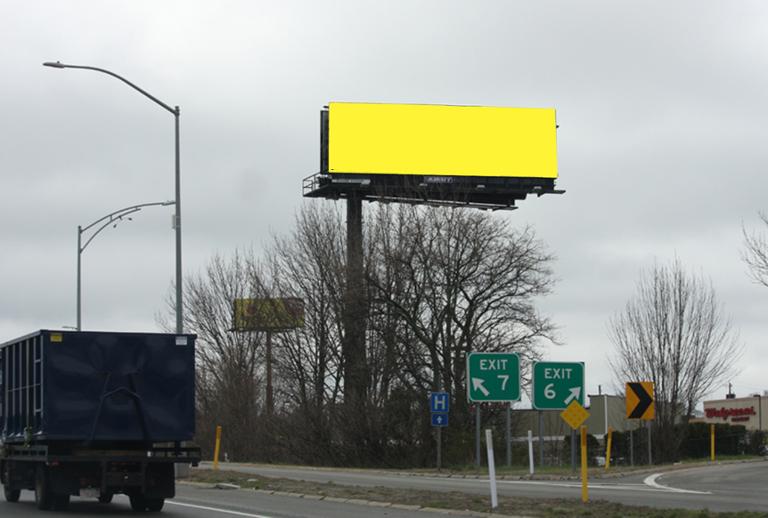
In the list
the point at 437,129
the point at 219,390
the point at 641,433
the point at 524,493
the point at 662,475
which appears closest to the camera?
the point at 524,493

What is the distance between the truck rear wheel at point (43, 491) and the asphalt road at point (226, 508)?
166mm

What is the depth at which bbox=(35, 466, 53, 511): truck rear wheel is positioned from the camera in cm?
2016

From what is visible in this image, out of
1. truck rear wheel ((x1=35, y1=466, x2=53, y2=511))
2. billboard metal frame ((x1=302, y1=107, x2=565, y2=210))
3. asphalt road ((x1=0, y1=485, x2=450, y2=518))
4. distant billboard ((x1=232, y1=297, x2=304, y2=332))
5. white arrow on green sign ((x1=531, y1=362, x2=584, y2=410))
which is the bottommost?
asphalt road ((x1=0, y1=485, x2=450, y2=518))

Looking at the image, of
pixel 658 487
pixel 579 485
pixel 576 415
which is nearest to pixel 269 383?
pixel 579 485

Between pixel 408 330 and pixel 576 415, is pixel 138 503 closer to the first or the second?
pixel 576 415

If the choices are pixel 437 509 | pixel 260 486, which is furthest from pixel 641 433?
pixel 437 509

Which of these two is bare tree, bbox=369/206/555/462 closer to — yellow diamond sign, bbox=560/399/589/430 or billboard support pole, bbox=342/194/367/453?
billboard support pole, bbox=342/194/367/453

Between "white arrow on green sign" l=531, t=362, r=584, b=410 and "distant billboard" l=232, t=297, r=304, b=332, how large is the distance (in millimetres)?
28736

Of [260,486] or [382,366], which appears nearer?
[260,486]

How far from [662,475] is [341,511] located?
43.1ft

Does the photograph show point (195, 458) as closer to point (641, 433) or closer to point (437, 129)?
point (641, 433)

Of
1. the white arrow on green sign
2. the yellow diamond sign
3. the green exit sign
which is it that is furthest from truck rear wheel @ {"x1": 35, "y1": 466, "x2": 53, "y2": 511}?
the green exit sign

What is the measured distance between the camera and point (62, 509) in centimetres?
2084

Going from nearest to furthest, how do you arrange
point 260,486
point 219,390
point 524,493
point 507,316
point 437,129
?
point 524,493, point 260,486, point 507,316, point 437,129, point 219,390
